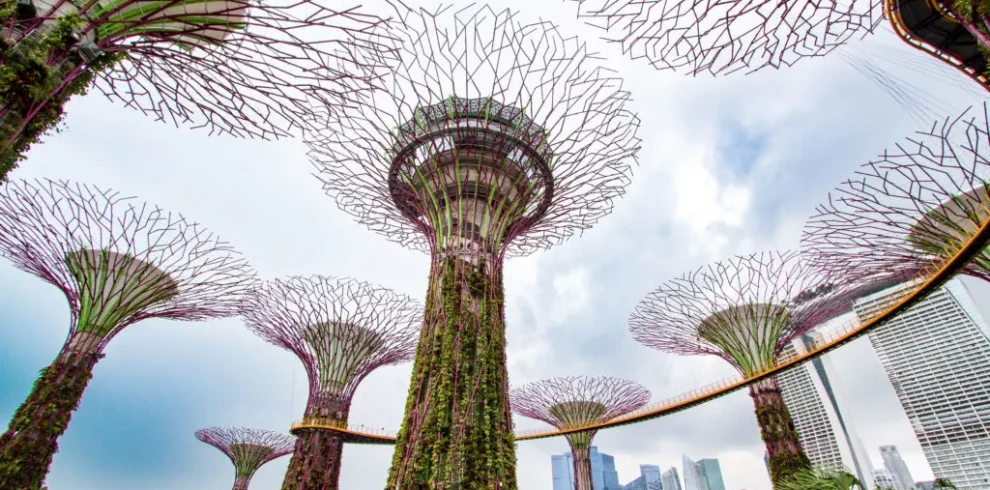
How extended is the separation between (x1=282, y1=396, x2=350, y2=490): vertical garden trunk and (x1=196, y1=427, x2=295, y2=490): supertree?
1590 cm

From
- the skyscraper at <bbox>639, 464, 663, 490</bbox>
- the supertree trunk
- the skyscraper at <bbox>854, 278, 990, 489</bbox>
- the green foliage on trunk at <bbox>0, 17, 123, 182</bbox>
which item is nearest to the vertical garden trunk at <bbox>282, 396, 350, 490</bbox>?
the supertree trunk

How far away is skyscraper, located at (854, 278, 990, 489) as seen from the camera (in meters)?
60.1

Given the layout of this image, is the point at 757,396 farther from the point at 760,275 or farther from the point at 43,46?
the point at 43,46

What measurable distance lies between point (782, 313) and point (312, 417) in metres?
19.6

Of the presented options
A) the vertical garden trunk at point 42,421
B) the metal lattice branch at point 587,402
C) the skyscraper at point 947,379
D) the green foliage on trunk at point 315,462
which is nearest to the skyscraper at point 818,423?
the skyscraper at point 947,379

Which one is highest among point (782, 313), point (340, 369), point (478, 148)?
point (478, 148)

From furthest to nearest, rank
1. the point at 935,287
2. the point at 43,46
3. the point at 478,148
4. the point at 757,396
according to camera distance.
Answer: the point at 757,396 < the point at 935,287 < the point at 478,148 < the point at 43,46


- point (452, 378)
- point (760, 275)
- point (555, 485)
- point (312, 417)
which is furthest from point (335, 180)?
point (555, 485)

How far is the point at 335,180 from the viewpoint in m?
14.5

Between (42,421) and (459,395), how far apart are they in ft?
38.0

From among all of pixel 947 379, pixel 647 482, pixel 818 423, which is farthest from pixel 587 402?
pixel 647 482

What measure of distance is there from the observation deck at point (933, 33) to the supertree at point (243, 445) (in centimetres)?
3715

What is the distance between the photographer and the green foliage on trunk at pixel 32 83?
182 inches

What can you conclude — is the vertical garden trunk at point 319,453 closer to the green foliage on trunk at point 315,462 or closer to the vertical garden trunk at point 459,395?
the green foliage on trunk at point 315,462
